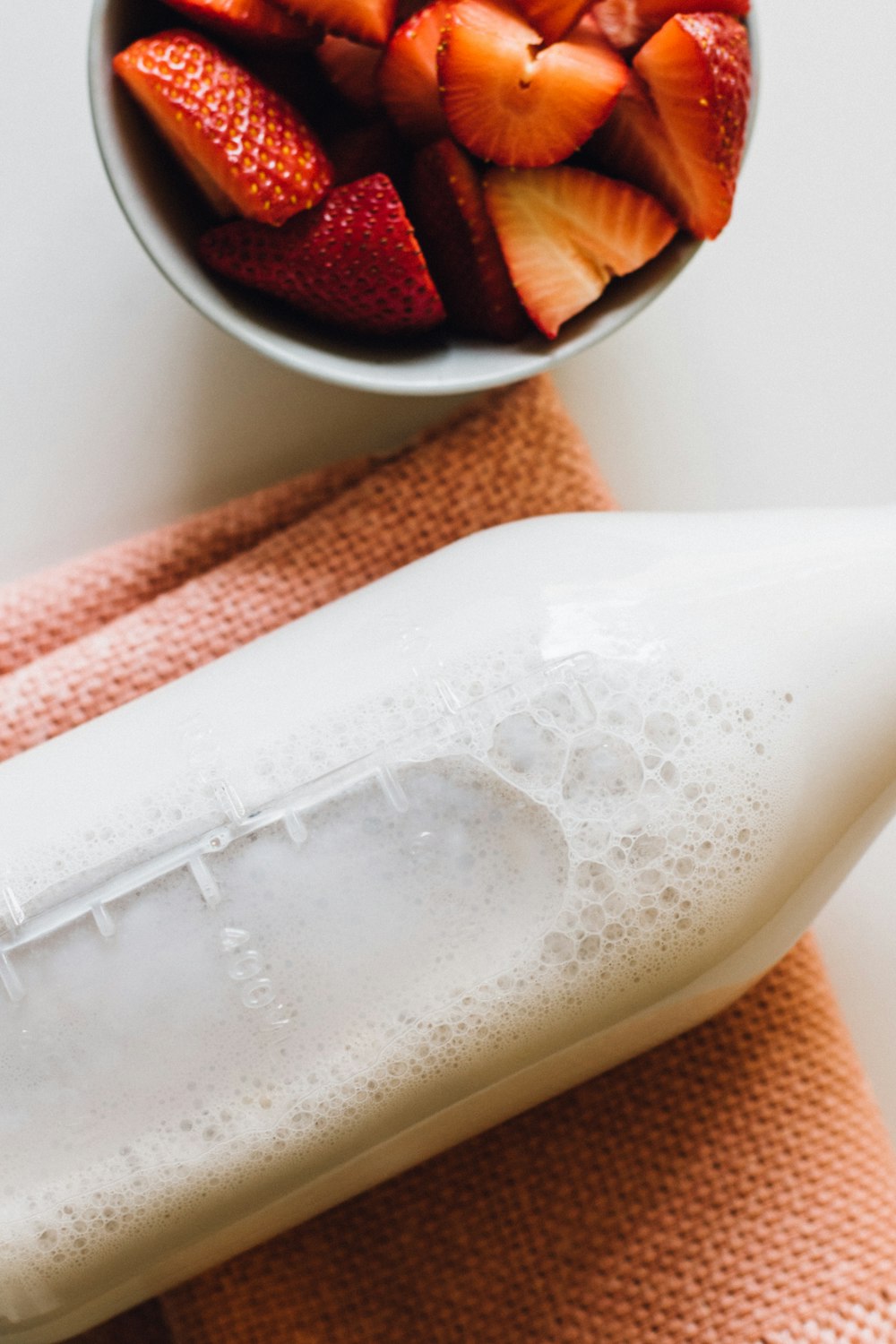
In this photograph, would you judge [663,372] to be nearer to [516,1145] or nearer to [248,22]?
[248,22]

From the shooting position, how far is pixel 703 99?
1.55 feet

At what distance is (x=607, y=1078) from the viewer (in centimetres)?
59

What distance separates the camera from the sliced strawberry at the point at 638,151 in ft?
1.64

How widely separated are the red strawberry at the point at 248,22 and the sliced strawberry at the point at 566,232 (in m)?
0.10

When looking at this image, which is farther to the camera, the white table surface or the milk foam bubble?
the white table surface

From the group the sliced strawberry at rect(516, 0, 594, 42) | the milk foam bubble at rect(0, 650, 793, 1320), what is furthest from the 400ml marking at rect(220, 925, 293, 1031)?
the sliced strawberry at rect(516, 0, 594, 42)

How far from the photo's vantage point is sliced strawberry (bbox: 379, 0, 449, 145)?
19.0 inches

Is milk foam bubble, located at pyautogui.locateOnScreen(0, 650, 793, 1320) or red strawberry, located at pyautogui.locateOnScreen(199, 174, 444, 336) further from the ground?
red strawberry, located at pyautogui.locateOnScreen(199, 174, 444, 336)

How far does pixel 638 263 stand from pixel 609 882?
27cm

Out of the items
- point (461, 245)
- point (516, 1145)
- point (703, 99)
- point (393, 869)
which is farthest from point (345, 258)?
point (516, 1145)

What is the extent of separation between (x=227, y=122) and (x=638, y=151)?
0.18 metres

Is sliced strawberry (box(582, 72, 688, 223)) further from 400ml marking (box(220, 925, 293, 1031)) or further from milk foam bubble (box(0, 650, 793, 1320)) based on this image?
400ml marking (box(220, 925, 293, 1031))

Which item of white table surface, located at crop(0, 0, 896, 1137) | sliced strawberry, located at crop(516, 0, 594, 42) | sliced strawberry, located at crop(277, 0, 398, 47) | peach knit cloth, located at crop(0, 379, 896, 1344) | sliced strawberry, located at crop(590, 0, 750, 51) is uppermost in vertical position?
sliced strawberry, located at crop(590, 0, 750, 51)

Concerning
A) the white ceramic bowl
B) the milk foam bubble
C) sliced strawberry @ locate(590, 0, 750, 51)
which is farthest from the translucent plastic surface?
sliced strawberry @ locate(590, 0, 750, 51)
